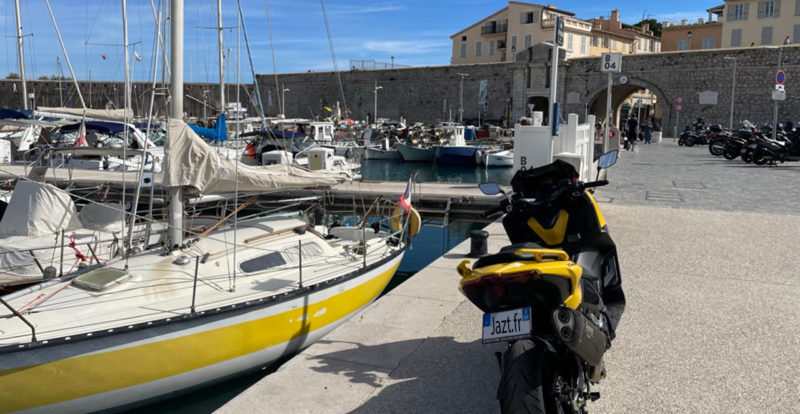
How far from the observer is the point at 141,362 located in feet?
18.0

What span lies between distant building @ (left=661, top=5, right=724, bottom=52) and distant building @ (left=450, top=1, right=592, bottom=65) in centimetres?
1186

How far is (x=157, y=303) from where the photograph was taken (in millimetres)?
5891

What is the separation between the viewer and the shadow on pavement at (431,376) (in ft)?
12.1

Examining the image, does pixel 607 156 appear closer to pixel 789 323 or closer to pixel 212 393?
pixel 789 323

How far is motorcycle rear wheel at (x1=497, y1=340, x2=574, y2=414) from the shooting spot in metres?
2.88

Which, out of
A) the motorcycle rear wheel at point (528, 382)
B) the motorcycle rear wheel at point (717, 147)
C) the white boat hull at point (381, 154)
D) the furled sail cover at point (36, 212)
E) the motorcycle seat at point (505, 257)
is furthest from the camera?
the white boat hull at point (381, 154)

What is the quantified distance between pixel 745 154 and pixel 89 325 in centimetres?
1927

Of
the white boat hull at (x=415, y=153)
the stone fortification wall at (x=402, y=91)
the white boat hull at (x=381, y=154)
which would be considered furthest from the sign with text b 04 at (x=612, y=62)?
the stone fortification wall at (x=402, y=91)

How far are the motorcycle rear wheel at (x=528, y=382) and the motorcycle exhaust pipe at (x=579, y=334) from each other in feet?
0.52

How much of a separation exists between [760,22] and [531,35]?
1910cm

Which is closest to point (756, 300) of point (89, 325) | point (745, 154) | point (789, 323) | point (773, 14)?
point (789, 323)

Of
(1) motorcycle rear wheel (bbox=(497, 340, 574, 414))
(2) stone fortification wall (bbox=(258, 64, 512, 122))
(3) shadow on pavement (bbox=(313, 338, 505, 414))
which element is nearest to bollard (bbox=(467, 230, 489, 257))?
(3) shadow on pavement (bbox=(313, 338, 505, 414))

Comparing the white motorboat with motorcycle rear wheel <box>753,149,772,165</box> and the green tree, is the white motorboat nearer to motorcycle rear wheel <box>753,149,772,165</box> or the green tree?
motorcycle rear wheel <box>753,149,772,165</box>

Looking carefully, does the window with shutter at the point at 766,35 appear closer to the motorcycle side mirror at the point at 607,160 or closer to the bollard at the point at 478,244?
the bollard at the point at 478,244
